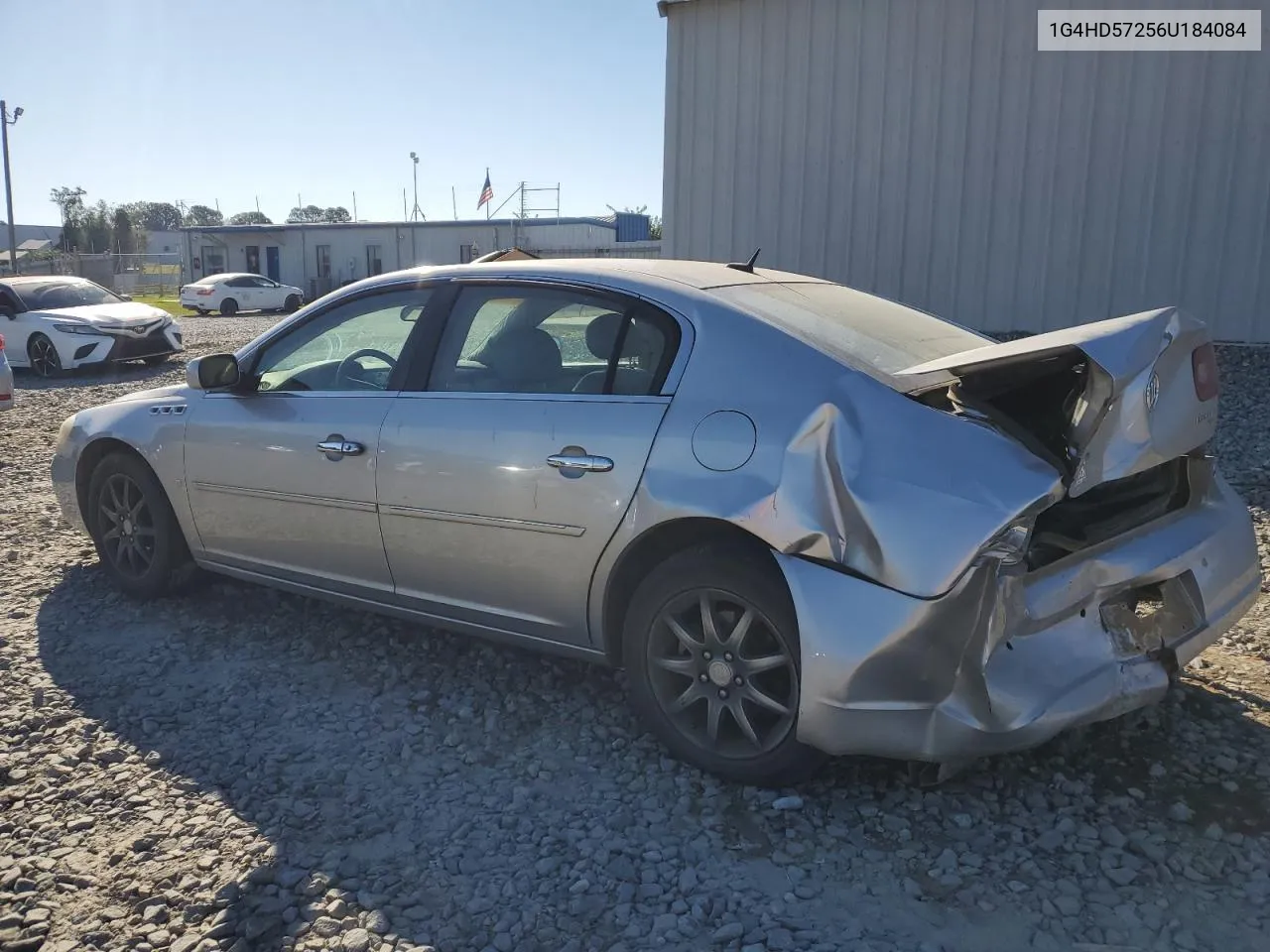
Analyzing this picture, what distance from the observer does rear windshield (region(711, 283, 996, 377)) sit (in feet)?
10.1

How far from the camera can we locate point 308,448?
3986mm

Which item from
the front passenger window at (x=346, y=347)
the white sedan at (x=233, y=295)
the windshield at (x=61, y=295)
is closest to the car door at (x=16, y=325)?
the windshield at (x=61, y=295)

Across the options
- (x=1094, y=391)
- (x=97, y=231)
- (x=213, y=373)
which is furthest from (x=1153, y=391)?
(x=97, y=231)

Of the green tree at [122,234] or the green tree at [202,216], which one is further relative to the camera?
the green tree at [202,216]

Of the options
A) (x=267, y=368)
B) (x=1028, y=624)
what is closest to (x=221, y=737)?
(x=267, y=368)

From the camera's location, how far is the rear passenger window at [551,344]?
3.32 m

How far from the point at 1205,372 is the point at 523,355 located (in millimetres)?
2221

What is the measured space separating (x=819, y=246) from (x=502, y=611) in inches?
378

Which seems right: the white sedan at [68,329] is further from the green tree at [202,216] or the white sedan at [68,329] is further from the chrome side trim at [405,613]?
the green tree at [202,216]

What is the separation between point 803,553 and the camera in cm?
278

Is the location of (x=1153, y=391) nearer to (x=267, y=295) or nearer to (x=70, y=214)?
(x=267, y=295)

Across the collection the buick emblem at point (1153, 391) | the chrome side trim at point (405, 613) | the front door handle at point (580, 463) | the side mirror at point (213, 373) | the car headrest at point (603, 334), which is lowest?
the chrome side trim at point (405, 613)

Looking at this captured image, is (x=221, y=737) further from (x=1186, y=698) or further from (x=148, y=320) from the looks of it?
(x=148, y=320)

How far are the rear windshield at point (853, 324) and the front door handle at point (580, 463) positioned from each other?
678 mm
